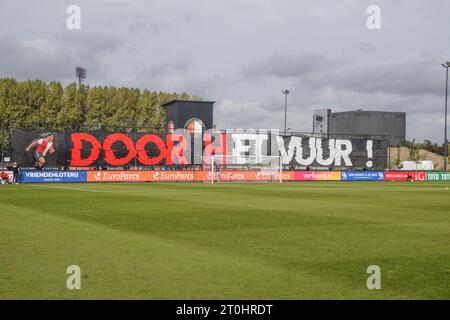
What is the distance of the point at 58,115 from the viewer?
83375 mm

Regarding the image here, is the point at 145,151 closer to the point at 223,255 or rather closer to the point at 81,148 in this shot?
the point at 81,148

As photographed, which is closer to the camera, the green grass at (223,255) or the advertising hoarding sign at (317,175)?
the green grass at (223,255)

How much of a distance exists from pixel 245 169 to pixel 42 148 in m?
20.6

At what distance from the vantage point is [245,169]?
58250 millimetres

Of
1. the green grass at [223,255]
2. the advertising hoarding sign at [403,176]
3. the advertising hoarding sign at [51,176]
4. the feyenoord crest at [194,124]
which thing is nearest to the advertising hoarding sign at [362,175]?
the advertising hoarding sign at [403,176]

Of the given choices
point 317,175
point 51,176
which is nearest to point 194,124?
point 317,175

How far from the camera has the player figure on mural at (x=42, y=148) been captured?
5156cm

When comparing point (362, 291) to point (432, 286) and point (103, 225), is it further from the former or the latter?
point (103, 225)

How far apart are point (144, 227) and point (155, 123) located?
81955 millimetres

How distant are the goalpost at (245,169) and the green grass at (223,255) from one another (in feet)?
127

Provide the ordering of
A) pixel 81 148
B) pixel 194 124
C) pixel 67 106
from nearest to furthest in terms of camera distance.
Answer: pixel 81 148 < pixel 194 124 < pixel 67 106

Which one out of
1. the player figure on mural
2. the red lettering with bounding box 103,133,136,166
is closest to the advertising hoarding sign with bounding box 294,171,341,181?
the red lettering with bounding box 103,133,136,166

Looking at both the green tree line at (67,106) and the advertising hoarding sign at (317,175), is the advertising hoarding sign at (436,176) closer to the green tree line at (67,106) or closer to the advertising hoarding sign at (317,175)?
the advertising hoarding sign at (317,175)

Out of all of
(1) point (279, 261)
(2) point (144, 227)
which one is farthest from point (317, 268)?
(2) point (144, 227)
